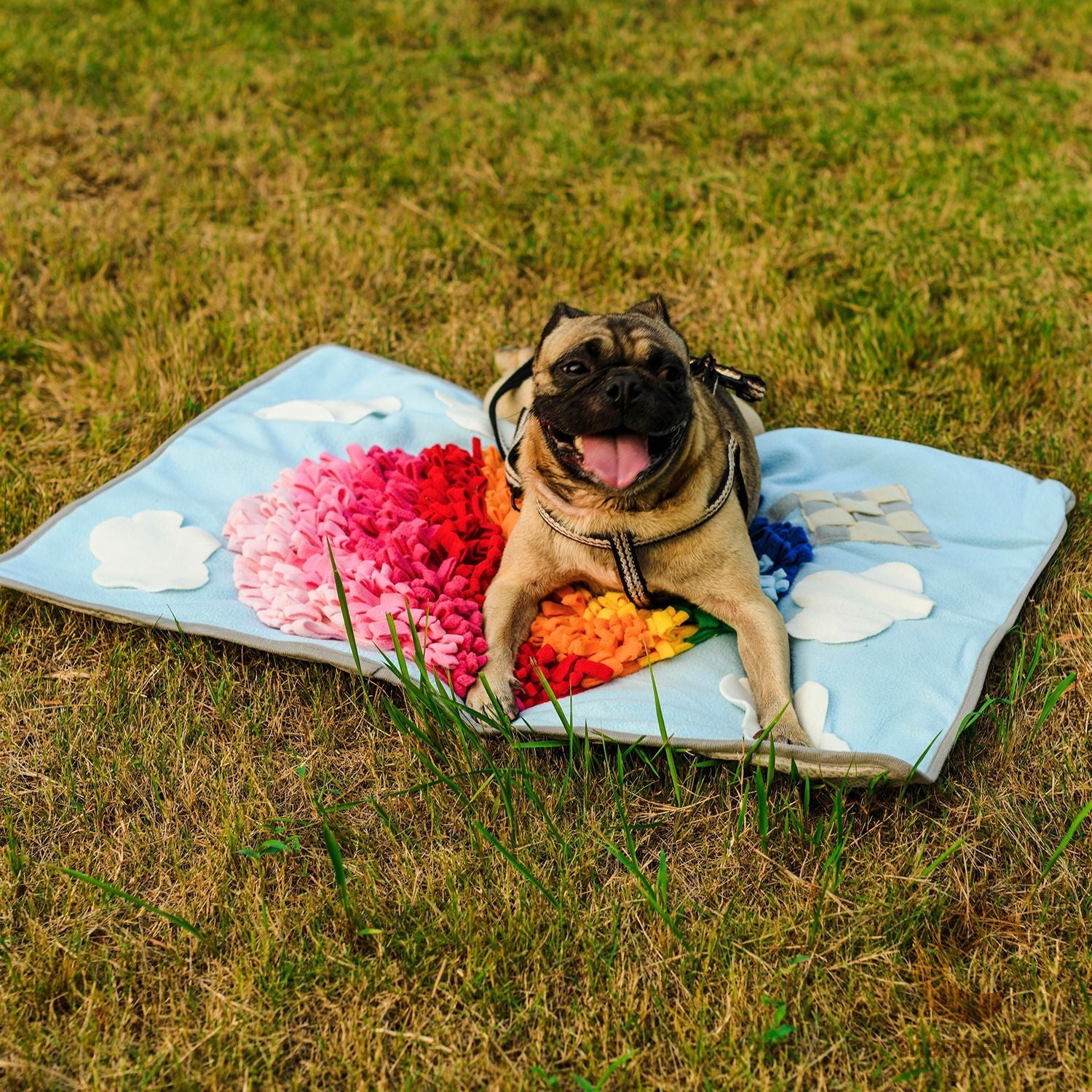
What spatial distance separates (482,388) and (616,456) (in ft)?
6.73

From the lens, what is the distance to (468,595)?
346 cm

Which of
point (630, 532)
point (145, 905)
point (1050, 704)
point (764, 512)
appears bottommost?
point (764, 512)

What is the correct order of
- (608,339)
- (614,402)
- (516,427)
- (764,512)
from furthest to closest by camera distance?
(764,512) → (516,427) → (608,339) → (614,402)

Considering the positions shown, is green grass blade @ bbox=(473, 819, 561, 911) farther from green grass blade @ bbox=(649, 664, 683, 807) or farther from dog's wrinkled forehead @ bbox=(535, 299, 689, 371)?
dog's wrinkled forehead @ bbox=(535, 299, 689, 371)

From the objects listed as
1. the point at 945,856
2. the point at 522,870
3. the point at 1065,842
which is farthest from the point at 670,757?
the point at 1065,842

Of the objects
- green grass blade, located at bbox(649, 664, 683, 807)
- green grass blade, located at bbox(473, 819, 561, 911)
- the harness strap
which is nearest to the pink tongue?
the harness strap

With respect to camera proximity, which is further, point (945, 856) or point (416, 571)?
point (416, 571)

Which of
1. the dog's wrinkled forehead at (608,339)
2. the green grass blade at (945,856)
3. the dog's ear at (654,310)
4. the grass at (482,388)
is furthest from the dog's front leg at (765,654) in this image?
the dog's ear at (654,310)

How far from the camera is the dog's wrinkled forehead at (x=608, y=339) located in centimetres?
312

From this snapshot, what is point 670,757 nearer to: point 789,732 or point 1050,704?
point 789,732

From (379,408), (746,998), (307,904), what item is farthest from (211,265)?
(746,998)

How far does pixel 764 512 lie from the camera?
4094 millimetres

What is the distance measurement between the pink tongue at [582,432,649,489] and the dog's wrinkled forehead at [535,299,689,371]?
245 mm

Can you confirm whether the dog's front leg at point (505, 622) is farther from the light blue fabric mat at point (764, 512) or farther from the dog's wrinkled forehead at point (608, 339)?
the dog's wrinkled forehead at point (608, 339)
